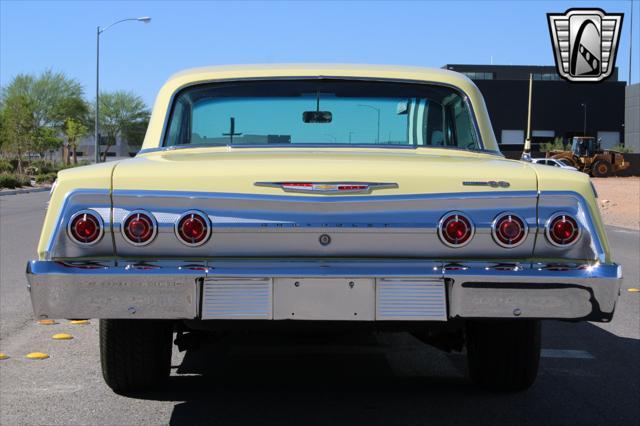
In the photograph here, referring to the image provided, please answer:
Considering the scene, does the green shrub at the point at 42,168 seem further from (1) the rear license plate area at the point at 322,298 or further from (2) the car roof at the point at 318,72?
(1) the rear license plate area at the point at 322,298

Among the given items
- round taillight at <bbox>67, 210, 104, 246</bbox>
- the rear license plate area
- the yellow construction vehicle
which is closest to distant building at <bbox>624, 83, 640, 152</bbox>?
the yellow construction vehicle

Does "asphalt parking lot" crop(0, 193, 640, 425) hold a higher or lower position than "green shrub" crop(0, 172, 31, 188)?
lower

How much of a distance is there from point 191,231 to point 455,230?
41.3 inches

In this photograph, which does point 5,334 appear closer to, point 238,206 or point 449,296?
point 238,206

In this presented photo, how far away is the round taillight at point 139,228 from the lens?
3.88 m

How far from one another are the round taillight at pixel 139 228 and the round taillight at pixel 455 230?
1.14 metres

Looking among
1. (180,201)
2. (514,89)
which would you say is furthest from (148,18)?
(180,201)

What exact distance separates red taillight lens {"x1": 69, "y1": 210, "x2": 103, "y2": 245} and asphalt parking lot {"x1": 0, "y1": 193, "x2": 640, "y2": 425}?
1.09 metres

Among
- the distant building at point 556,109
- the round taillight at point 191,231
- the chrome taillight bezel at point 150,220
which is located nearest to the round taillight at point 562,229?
the round taillight at point 191,231

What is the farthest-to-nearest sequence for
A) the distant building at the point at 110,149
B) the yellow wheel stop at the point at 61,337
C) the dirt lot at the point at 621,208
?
the distant building at the point at 110,149 < the dirt lot at the point at 621,208 < the yellow wheel stop at the point at 61,337

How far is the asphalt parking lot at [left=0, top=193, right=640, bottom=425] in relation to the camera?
4.70 meters

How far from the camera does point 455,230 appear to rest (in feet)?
12.9

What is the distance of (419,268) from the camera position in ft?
12.8

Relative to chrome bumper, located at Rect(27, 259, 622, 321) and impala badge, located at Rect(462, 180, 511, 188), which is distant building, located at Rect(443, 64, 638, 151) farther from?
chrome bumper, located at Rect(27, 259, 622, 321)
